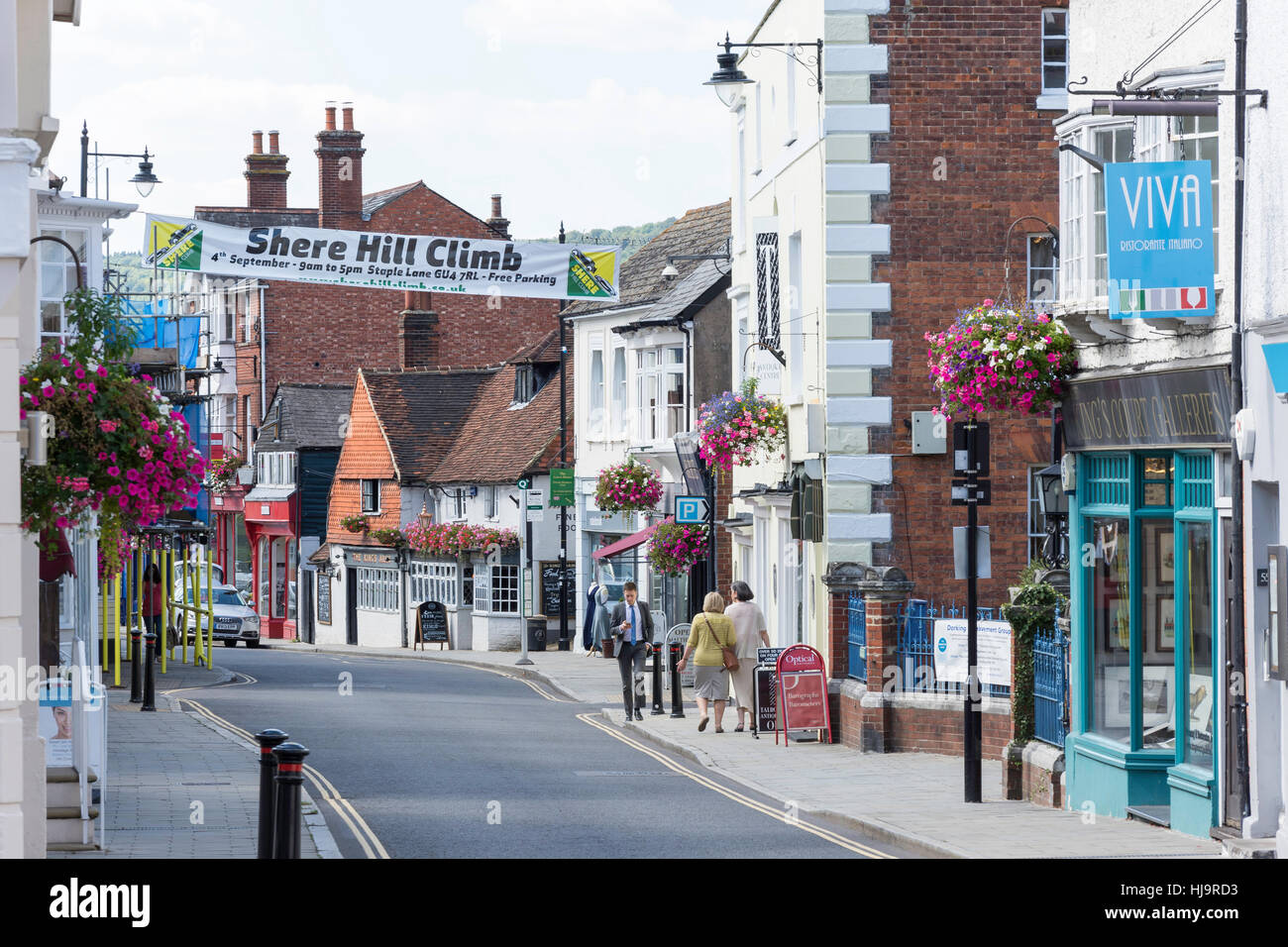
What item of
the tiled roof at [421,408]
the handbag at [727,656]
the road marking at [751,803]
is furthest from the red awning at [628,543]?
the handbag at [727,656]

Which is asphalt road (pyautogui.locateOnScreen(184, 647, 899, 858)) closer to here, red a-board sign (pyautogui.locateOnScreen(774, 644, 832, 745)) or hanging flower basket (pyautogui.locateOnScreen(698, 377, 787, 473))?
red a-board sign (pyautogui.locateOnScreen(774, 644, 832, 745))

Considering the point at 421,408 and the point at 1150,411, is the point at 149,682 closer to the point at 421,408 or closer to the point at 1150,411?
the point at 1150,411

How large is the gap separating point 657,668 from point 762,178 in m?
7.74

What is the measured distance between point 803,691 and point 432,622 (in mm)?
29249

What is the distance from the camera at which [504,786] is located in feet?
58.3

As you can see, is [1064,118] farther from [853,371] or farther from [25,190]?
[25,190]

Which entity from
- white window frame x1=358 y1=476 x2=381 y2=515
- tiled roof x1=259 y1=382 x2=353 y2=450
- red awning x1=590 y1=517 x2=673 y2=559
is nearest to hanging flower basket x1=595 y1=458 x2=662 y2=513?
red awning x1=590 y1=517 x2=673 y2=559

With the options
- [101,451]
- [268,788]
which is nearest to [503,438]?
[268,788]

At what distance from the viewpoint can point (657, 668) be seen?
26.2 meters

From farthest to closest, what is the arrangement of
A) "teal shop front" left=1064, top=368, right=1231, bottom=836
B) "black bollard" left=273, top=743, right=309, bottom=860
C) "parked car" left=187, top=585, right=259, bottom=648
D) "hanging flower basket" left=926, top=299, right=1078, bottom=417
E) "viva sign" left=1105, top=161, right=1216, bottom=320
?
"parked car" left=187, top=585, right=259, bottom=648, "hanging flower basket" left=926, top=299, right=1078, bottom=417, "teal shop front" left=1064, top=368, right=1231, bottom=836, "viva sign" left=1105, top=161, right=1216, bottom=320, "black bollard" left=273, top=743, right=309, bottom=860

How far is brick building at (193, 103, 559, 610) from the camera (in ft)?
204

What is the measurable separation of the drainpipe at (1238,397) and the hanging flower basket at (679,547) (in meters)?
19.8

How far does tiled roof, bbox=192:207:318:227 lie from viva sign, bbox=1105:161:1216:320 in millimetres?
54850

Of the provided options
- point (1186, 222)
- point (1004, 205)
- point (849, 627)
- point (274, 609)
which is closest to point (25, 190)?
point (1186, 222)
